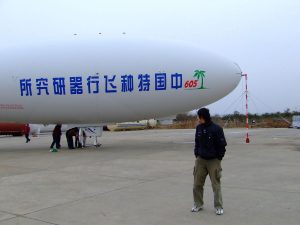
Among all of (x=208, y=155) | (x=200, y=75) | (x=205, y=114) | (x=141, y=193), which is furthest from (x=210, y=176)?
(x=200, y=75)

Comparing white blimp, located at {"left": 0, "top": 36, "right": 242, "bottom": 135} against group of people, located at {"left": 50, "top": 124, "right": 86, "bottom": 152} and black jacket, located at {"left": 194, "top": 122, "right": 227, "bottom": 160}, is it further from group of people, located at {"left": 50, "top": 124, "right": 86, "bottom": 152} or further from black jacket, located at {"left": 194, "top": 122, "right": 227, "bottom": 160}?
black jacket, located at {"left": 194, "top": 122, "right": 227, "bottom": 160}

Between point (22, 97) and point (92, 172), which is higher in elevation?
point (22, 97)

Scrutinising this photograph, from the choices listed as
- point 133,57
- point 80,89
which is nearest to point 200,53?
point 133,57

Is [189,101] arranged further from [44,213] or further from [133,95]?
[44,213]

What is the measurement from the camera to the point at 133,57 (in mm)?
16844

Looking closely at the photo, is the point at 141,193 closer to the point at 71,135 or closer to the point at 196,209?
the point at 196,209

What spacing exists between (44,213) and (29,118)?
1232 cm

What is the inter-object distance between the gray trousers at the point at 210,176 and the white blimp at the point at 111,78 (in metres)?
10.4

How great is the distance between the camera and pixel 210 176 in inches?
257

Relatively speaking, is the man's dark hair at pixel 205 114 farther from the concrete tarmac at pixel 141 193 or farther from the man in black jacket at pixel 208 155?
the concrete tarmac at pixel 141 193

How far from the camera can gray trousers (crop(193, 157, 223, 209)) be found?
253 inches

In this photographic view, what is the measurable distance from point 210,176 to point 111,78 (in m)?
10.9

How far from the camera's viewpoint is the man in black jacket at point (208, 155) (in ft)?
20.9

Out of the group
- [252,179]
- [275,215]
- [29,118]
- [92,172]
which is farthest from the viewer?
[29,118]
